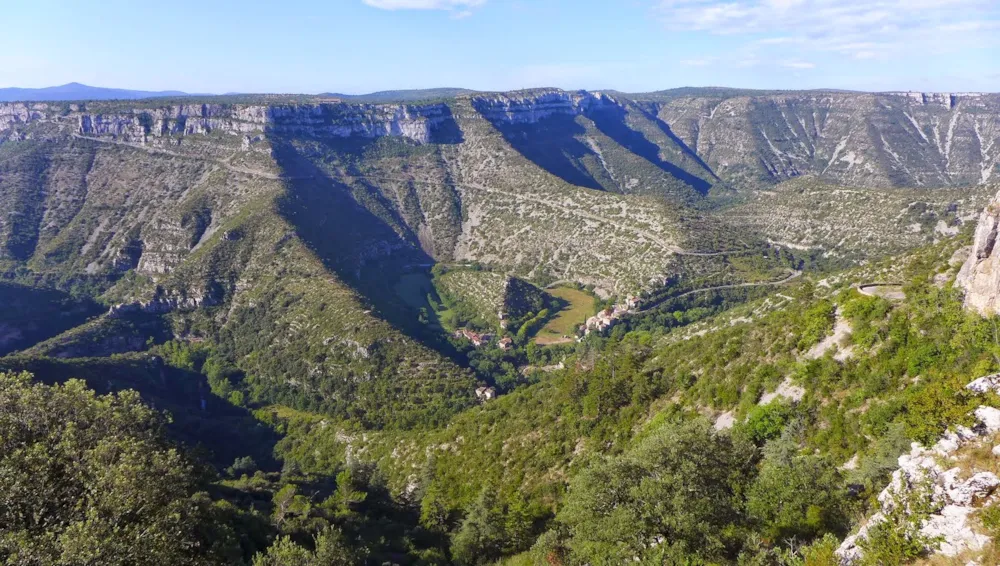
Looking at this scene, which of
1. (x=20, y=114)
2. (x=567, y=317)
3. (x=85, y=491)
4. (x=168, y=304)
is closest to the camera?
(x=85, y=491)

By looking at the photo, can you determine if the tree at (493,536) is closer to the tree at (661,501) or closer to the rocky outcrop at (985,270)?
the tree at (661,501)

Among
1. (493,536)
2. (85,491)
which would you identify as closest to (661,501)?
(493,536)

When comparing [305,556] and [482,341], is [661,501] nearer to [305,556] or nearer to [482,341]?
[305,556]

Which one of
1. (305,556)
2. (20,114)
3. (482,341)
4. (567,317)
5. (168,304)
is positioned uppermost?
(20,114)

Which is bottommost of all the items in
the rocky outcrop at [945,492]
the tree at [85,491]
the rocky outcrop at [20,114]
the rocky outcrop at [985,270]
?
the tree at [85,491]

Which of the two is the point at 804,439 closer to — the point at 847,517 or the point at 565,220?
the point at 847,517

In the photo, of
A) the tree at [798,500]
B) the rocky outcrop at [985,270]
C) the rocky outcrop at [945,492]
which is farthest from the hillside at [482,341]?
the rocky outcrop at [945,492]
